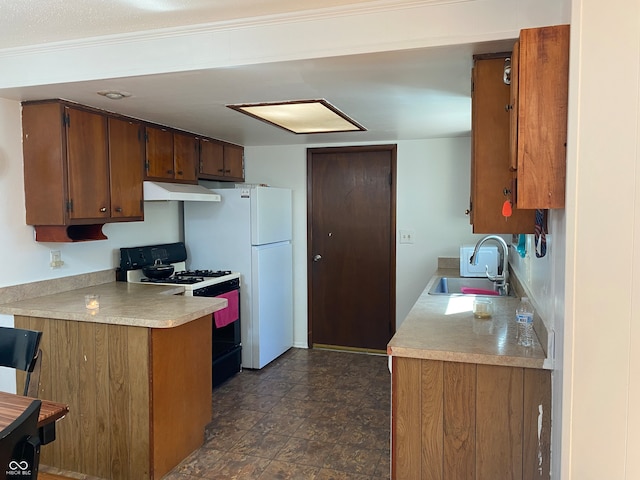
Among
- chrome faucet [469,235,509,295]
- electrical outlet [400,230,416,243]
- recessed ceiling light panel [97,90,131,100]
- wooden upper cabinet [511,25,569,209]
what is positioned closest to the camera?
wooden upper cabinet [511,25,569,209]

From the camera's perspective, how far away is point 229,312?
3.89m

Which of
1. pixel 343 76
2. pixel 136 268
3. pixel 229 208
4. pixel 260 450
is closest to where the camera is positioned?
pixel 343 76

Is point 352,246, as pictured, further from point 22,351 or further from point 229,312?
point 22,351

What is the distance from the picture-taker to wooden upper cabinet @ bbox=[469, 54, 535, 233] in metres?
1.98

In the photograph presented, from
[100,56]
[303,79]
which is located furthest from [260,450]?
[100,56]

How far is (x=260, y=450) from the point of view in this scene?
112 inches

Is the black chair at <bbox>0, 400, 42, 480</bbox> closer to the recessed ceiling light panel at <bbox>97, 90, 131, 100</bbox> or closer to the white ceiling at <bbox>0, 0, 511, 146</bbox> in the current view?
the white ceiling at <bbox>0, 0, 511, 146</bbox>

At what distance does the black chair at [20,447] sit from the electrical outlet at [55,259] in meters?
2.03

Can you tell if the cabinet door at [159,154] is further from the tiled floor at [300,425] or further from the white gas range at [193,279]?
the tiled floor at [300,425]

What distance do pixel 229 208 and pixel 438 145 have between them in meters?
1.93

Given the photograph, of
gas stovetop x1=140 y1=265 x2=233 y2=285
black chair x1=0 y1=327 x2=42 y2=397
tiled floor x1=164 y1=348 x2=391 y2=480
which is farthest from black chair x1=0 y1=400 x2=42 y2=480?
gas stovetop x1=140 y1=265 x2=233 y2=285

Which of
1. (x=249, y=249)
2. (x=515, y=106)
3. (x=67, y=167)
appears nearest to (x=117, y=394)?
(x=67, y=167)

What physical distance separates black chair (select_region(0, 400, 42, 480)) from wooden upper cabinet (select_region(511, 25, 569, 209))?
1530 mm

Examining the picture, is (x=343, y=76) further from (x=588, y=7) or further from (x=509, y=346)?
(x=509, y=346)
